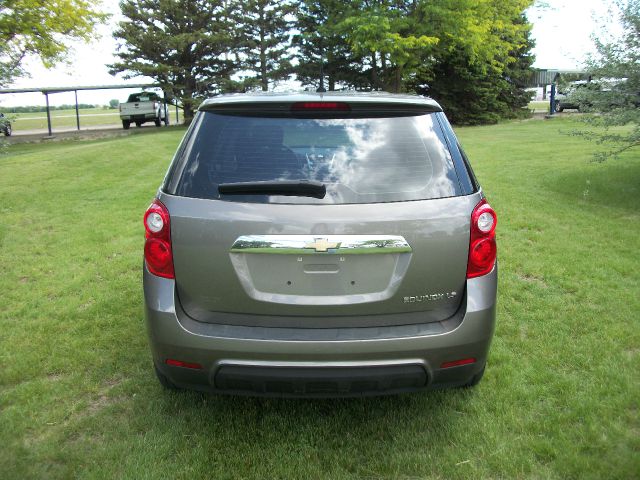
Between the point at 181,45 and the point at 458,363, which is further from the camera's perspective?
the point at 181,45

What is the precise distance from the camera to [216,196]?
252 cm

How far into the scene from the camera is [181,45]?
88.5 feet

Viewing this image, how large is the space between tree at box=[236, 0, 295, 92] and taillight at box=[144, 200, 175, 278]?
28909 mm

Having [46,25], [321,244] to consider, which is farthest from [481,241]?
[46,25]

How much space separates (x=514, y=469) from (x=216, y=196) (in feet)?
6.38

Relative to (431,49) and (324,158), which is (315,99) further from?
(431,49)

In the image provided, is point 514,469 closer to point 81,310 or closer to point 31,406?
point 31,406

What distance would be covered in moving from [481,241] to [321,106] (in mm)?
1046

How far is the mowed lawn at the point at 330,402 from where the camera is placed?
8.65 feet

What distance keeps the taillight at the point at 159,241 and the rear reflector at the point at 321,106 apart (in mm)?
835

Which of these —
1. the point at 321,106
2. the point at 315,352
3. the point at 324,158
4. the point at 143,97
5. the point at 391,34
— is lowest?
the point at 315,352

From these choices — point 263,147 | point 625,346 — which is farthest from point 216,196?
point 625,346

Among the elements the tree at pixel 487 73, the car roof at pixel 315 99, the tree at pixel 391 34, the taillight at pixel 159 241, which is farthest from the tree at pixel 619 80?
the tree at pixel 487 73

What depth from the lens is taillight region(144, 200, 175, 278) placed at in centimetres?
252
